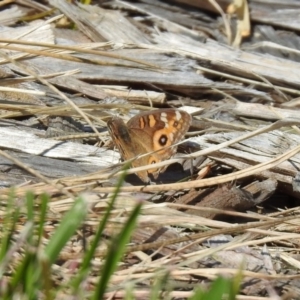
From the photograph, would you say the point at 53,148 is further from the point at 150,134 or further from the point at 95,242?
the point at 95,242

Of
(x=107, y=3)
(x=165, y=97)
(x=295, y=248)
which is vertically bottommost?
(x=295, y=248)

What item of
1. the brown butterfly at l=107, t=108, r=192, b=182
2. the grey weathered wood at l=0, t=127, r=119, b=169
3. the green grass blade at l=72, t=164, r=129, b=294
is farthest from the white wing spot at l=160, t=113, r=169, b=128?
the green grass blade at l=72, t=164, r=129, b=294

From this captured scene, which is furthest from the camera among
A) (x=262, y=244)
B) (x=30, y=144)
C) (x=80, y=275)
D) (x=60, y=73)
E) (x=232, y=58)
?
(x=232, y=58)

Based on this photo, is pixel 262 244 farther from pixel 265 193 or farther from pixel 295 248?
pixel 265 193

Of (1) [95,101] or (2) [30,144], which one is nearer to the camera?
(2) [30,144]

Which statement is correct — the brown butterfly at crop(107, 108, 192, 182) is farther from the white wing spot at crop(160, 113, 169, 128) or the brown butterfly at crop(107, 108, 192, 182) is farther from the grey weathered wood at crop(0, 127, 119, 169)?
the grey weathered wood at crop(0, 127, 119, 169)

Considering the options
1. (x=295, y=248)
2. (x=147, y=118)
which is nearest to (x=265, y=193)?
(x=295, y=248)

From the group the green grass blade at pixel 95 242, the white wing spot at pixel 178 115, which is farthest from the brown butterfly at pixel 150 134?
the green grass blade at pixel 95 242

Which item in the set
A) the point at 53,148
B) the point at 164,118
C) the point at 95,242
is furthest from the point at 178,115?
the point at 95,242
